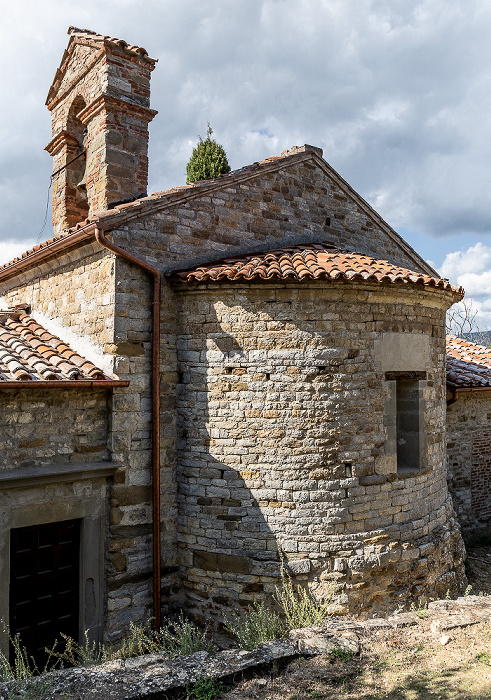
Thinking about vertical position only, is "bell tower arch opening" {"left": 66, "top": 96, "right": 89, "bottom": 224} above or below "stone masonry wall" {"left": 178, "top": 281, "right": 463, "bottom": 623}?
above

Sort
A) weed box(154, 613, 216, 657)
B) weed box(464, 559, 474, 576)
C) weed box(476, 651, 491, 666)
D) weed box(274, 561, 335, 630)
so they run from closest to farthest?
weed box(476, 651, 491, 666)
weed box(154, 613, 216, 657)
weed box(274, 561, 335, 630)
weed box(464, 559, 474, 576)

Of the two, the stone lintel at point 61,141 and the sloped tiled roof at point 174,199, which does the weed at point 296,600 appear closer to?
the sloped tiled roof at point 174,199

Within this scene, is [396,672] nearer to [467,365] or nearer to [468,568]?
[468,568]

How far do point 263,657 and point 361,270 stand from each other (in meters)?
4.05

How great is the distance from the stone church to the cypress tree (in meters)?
9.54

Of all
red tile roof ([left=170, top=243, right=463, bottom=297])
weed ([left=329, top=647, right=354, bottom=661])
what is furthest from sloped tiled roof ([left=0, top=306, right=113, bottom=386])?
weed ([left=329, top=647, right=354, bottom=661])

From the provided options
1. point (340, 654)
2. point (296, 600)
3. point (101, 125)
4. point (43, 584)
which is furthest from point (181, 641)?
point (101, 125)

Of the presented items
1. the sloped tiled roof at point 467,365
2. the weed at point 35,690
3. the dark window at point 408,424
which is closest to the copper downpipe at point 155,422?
the weed at point 35,690

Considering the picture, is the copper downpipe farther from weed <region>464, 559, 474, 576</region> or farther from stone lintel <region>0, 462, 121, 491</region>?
weed <region>464, 559, 474, 576</region>

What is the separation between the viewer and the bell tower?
7.49 metres

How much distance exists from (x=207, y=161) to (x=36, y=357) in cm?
1175

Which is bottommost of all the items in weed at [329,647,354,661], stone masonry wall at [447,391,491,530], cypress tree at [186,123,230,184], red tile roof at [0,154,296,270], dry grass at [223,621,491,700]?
dry grass at [223,621,491,700]

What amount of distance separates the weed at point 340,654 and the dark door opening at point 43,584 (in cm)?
319

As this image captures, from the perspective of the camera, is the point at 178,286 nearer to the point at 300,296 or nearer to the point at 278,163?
the point at 300,296
